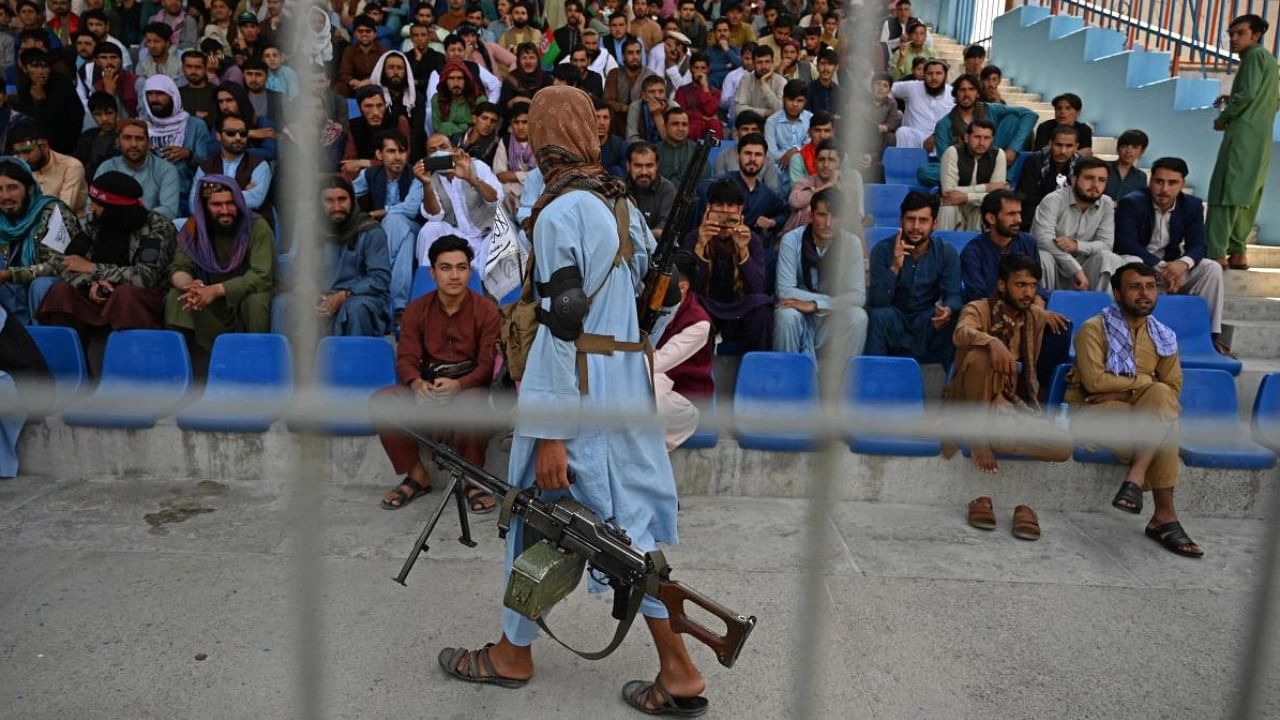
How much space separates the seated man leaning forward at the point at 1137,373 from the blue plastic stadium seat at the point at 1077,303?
0.55 m

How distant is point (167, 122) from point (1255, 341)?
564 centimetres

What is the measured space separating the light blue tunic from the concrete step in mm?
3572

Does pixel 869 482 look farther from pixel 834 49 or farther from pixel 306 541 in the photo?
pixel 834 49

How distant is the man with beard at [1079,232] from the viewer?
4473 millimetres

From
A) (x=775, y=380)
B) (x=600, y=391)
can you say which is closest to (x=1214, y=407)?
(x=775, y=380)

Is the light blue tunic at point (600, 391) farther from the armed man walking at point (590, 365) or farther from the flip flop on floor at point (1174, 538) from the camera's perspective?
the flip flop on floor at point (1174, 538)

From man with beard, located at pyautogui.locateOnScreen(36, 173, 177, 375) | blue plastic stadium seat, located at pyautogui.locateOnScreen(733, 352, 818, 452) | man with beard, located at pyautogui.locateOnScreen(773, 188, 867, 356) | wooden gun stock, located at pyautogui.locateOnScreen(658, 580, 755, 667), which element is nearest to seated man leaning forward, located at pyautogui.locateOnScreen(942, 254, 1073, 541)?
man with beard, located at pyautogui.locateOnScreen(773, 188, 867, 356)

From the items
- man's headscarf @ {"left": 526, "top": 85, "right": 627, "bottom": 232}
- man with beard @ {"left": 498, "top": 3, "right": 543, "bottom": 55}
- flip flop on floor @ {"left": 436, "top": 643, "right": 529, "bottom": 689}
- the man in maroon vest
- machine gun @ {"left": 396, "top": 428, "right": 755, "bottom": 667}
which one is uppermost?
man with beard @ {"left": 498, "top": 3, "right": 543, "bottom": 55}

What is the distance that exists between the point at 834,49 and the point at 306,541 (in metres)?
6.12

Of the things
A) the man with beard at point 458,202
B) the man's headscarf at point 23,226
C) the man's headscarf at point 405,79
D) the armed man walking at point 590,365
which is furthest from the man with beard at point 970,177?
the man's headscarf at point 23,226

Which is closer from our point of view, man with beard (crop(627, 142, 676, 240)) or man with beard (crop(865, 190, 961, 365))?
man with beard (crop(865, 190, 961, 365))

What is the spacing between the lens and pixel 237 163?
4660 millimetres

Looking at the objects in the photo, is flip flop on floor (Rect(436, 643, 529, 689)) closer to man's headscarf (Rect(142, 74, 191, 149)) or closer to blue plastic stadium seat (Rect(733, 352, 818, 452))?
blue plastic stadium seat (Rect(733, 352, 818, 452))

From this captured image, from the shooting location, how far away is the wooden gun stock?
2.08m
